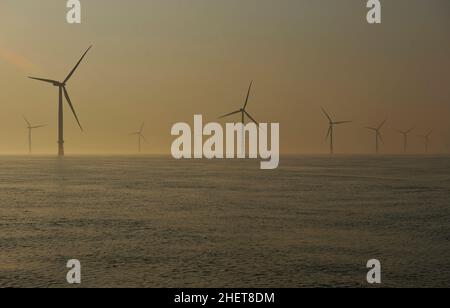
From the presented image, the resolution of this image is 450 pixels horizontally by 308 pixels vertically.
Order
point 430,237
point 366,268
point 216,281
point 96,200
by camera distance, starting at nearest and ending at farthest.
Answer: point 216,281 < point 366,268 < point 430,237 < point 96,200

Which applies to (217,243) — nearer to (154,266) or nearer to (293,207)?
(154,266)

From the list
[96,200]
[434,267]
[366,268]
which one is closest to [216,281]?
[366,268]

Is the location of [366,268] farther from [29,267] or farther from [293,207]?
[293,207]

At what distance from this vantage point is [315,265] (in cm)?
1553

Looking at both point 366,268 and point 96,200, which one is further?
point 96,200

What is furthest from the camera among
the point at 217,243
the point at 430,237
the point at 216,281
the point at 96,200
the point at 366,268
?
the point at 96,200

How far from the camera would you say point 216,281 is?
13438 millimetres

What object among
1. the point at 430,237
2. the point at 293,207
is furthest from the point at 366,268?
the point at 293,207

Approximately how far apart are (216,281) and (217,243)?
18.7ft
